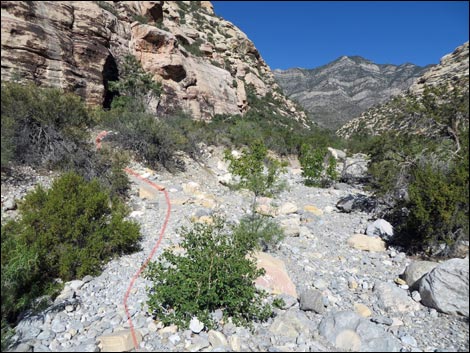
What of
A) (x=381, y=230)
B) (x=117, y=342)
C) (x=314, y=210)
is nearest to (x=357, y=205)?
(x=314, y=210)

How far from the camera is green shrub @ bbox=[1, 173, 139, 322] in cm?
285

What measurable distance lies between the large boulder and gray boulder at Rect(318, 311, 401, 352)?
891 mm

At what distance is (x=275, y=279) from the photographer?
3.64 meters

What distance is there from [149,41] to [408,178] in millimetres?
15612

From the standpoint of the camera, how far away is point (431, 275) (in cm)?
339

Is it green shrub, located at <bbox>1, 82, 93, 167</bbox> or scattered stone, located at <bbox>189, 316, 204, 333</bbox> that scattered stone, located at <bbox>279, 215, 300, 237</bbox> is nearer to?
scattered stone, located at <bbox>189, 316, 204, 333</bbox>

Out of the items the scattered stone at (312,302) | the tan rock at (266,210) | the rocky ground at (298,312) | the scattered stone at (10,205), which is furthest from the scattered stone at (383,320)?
the scattered stone at (10,205)

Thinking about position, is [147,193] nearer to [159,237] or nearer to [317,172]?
[159,237]

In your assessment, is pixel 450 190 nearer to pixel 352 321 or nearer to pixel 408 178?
pixel 408 178

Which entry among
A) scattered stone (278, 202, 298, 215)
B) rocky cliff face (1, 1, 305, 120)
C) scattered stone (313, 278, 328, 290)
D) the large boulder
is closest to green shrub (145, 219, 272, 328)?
scattered stone (313, 278, 328, 290)

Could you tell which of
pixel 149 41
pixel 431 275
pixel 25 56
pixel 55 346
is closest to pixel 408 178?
pixel 431 275

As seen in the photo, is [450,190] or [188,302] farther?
[450,190]

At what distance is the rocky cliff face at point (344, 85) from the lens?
5954 centimetres

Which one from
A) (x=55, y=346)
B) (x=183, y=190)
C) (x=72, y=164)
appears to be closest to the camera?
(x=55, y=346)
